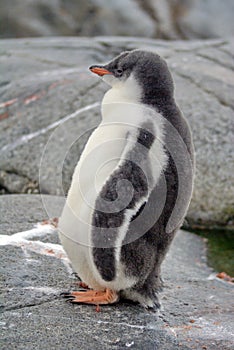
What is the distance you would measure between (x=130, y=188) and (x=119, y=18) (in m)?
11.6

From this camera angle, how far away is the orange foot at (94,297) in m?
2.74

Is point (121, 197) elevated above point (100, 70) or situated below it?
below

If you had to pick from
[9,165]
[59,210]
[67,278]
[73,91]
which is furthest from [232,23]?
[67,278]

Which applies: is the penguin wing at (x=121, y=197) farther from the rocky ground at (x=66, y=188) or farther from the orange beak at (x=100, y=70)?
the orange beak at (x=100, y=70)

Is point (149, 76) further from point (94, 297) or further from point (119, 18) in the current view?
point (119, 18)

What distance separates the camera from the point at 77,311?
2674mm

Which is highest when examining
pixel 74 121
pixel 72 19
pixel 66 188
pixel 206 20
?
pixel 74 121

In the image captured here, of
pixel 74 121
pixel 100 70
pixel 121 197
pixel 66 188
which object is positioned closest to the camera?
pixel 121 197

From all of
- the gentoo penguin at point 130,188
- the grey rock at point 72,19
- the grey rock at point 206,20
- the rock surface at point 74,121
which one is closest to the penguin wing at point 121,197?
the gentoo penguin at point 130,188

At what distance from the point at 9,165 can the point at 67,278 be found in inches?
120

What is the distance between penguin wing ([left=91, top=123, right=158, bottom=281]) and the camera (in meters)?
2.56

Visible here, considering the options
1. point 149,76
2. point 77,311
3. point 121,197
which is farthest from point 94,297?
point 149,76

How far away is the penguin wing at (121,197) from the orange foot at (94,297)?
0.67ft

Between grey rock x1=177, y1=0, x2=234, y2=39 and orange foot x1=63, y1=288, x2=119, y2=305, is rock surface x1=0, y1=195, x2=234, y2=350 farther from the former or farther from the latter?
grey rock x1=177, y1=0, x2=234, y2=39
